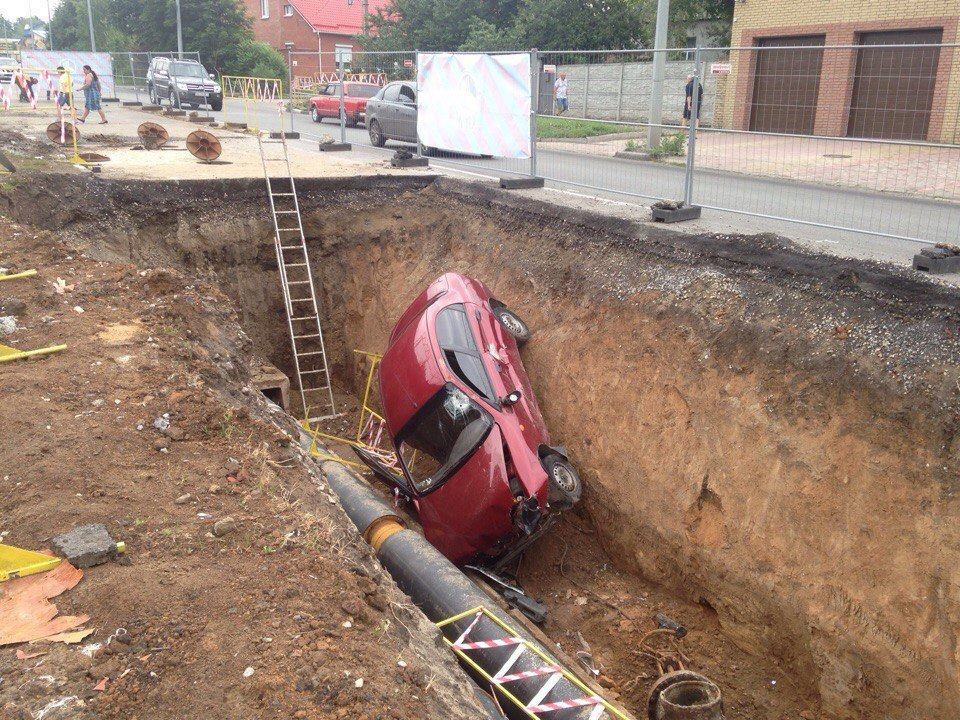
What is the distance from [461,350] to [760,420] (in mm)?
3061

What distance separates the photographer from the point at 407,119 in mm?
18219

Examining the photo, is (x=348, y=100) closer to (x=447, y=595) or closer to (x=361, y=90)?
(x=361, y=90)

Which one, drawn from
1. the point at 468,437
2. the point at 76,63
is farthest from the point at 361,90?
the point at 468,437

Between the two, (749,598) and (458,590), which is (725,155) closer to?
(749,598)

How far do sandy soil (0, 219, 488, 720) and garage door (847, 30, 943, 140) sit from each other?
6.74m

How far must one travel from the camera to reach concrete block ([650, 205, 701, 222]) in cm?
925

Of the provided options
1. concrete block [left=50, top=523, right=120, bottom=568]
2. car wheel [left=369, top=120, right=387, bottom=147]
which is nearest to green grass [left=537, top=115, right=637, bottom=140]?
car wheel [left=369, top=120, right=387, bottom=147]

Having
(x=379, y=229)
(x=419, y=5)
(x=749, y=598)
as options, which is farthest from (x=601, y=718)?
(x=419, y=5)

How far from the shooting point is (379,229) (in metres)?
12.6

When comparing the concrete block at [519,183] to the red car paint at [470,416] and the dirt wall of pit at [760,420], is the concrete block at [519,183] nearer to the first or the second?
the dirt wall of pit at [760,420]

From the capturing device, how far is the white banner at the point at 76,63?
103 feet

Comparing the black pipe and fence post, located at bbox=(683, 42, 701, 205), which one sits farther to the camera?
fence post, located at bbox=(683, 42, 701, 205)

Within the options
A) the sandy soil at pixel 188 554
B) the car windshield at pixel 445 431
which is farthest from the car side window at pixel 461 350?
the sandy soil at pixel 188 554

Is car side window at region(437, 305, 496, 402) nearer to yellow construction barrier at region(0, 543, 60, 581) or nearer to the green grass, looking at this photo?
the green grass
